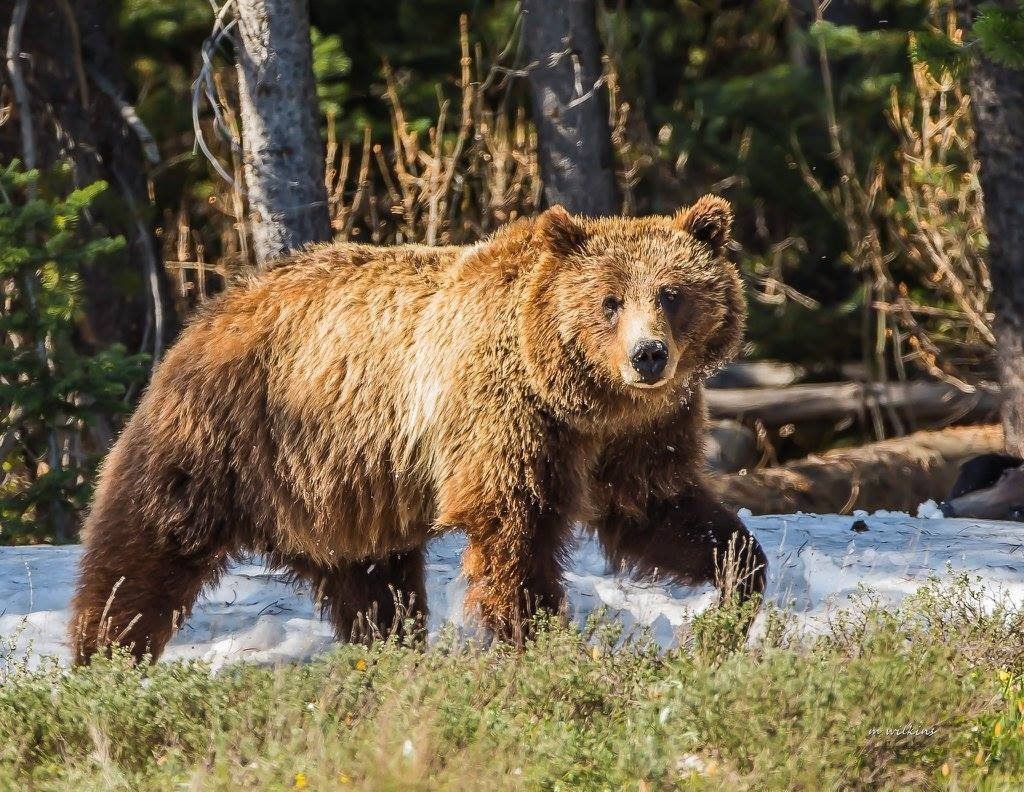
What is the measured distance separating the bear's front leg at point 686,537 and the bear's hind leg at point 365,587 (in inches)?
31.7

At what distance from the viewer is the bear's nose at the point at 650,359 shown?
446 centimetres

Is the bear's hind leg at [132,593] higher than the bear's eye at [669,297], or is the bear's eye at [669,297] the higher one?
the bear's eye at [669,297]

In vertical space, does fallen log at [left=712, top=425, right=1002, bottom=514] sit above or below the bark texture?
below

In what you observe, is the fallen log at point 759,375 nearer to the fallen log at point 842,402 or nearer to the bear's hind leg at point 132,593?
the fallen log at point 842,402

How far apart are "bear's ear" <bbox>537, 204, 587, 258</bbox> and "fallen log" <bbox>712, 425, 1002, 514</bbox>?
4160 millimetres

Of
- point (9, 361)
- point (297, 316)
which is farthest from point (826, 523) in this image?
point (9, 361)

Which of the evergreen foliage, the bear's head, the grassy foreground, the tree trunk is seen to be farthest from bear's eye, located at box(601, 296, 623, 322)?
the tree trunk

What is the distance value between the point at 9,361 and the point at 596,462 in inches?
153

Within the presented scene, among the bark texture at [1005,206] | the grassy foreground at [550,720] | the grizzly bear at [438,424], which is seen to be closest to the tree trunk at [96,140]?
the grizzly bear at [438,424]

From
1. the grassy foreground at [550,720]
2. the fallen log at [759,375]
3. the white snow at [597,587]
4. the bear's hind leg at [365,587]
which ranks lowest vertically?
the fallen log at [759,375]

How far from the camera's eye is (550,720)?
3873 millimetres

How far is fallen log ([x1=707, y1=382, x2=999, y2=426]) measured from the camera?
37.0ft

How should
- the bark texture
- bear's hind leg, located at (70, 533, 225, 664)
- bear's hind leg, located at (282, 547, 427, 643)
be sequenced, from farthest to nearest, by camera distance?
the bark texture → bear's hind leg, located at (282, 547, 427, 643) → bear's hind leg, located at (70, 533, 225, 664)

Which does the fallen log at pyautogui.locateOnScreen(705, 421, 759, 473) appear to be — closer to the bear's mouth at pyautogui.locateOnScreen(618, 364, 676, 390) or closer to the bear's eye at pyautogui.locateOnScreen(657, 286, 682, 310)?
the bear's eye at pyautogui.locateOnScreen(657, 286, 682, 310)
